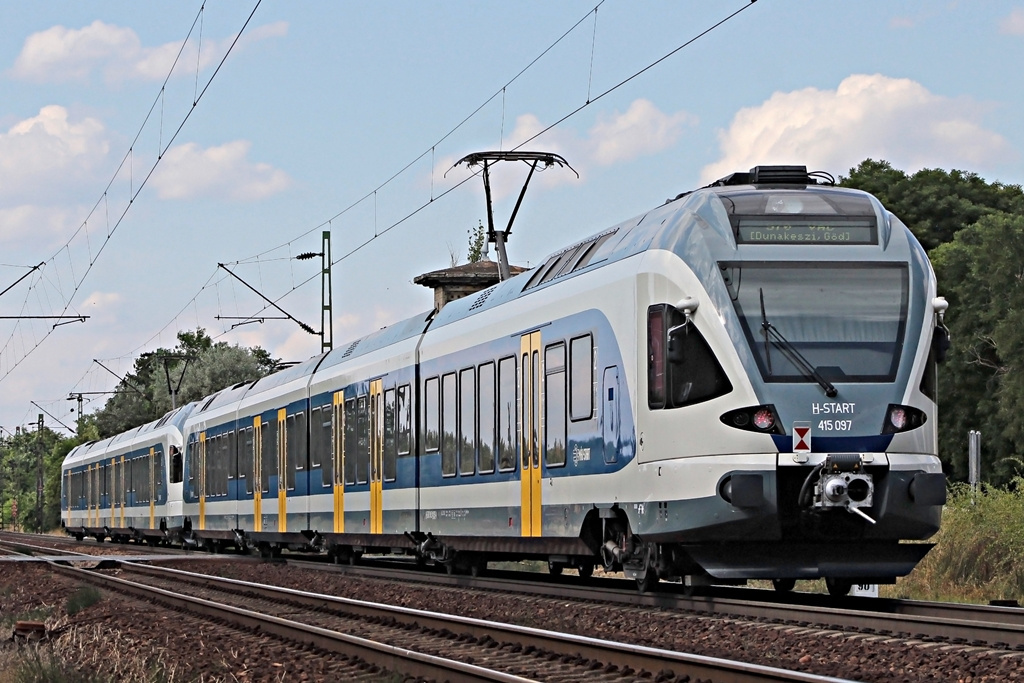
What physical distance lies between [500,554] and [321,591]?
2.21 meters

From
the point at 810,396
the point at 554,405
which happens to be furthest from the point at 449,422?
the point at 810,396

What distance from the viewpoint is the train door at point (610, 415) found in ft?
46.7

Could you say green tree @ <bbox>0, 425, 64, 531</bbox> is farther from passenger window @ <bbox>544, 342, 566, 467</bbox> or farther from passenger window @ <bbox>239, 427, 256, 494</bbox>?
passenger window @ <bbox>544, 342, 566, 467</bbox>

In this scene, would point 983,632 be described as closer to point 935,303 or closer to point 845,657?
point 845,657

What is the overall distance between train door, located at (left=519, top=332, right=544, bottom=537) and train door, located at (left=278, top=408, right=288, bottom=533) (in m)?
11.3

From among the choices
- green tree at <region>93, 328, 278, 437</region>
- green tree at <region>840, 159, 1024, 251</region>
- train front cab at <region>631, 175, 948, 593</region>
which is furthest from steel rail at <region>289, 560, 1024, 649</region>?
green tree at <region>93, 328, 278, 437</region>

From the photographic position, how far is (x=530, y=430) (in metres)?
16.4

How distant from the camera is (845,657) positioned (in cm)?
995

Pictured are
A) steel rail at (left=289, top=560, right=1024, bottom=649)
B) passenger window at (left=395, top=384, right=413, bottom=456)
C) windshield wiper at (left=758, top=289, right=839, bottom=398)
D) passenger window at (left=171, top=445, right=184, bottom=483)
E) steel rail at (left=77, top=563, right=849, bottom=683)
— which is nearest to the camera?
steel rail at (left=77, top=563, right=849, bottom=683)

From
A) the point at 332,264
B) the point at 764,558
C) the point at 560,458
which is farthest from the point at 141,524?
the point at 764,558

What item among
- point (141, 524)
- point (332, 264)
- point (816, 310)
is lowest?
point (141, 524)

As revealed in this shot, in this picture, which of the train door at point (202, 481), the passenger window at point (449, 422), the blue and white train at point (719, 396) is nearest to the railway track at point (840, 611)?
the blue and white train at point (719, 396)

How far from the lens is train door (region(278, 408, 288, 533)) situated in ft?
89.1

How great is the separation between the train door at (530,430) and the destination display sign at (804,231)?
3.33 meters
